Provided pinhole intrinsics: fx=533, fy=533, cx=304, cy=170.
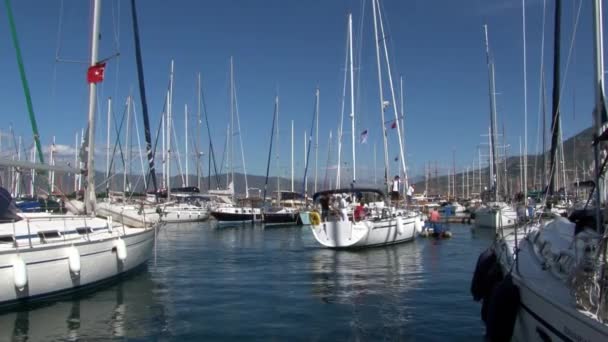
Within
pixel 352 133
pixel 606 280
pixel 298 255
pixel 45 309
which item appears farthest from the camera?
pixel 352 133

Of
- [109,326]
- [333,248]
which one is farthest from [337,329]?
[333,248]

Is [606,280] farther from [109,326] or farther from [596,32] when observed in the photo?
[109,326]

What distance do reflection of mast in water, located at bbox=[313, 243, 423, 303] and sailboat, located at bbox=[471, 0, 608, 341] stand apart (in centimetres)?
484

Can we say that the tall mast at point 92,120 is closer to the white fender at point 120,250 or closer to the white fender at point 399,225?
the white fender at point 120,250

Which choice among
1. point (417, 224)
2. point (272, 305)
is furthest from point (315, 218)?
point (272, 305)

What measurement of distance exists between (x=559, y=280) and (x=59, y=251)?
1085cm

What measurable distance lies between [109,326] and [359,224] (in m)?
16.2

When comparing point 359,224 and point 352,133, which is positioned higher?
point 352,133

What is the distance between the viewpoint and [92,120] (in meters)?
17.4

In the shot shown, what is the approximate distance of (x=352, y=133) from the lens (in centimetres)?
3309

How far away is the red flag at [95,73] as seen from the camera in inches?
676

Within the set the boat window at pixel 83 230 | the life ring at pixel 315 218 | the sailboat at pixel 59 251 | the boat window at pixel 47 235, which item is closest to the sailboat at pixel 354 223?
the life ring at pixel 315 218

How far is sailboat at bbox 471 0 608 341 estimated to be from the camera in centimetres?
566

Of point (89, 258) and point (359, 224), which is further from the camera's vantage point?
point (359, 224)
